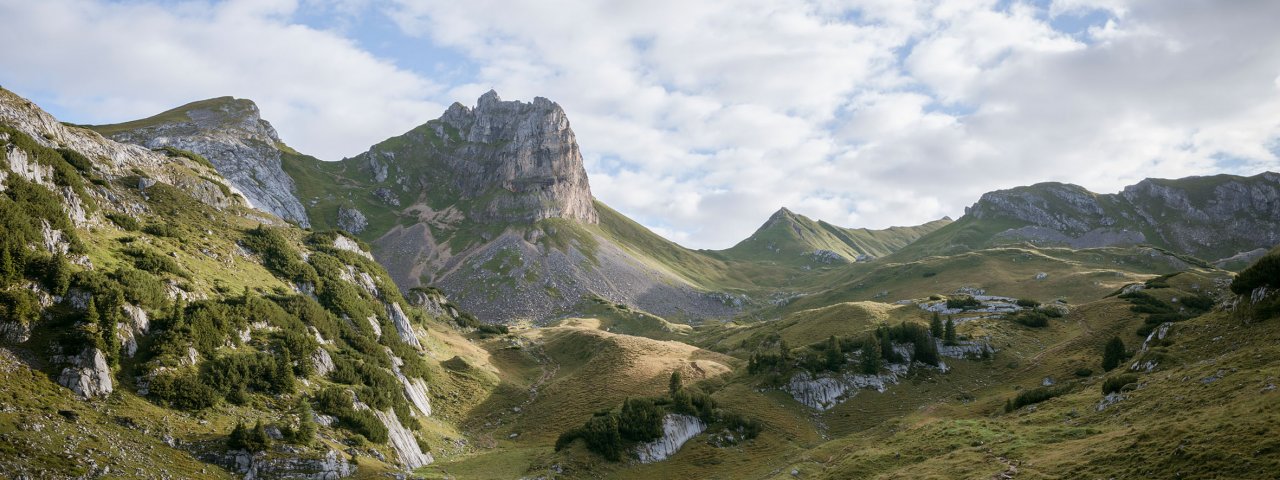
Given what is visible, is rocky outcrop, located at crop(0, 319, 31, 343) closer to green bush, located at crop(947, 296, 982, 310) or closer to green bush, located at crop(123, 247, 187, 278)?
green bush, located at crop(123, 247, 187, 278)

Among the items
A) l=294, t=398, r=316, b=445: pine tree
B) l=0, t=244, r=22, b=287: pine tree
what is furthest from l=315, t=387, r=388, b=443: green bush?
l=0, t=244, r=22, b=287: pine tree

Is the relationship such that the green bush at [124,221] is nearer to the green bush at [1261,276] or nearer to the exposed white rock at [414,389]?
the exposed white rock at [414,389]

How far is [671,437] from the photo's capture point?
59656mm

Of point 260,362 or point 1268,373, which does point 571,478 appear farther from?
point 1268,373

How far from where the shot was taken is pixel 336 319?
2876 inches

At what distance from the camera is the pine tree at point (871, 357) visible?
72812 mm

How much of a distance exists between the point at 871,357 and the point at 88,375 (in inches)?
2979

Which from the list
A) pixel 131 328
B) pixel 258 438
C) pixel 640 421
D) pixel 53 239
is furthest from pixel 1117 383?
pixel 53 239

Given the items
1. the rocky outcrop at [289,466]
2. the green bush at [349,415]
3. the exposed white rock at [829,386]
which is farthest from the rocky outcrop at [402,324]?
the exposed white rock at [829,386]

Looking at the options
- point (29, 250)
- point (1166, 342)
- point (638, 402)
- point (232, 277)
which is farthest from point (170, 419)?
point (1166, 342)

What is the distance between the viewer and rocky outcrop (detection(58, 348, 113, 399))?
38.4 metres

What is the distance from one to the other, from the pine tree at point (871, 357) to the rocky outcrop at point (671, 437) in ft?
80.6

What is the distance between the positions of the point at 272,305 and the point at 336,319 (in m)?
11.3

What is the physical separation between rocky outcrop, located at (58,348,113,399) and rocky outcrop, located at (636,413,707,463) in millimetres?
42403
